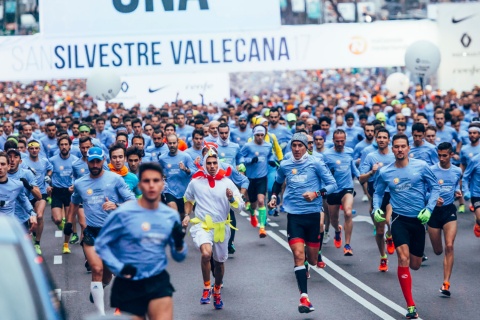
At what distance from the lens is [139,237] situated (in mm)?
8422

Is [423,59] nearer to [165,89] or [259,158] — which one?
[259,158]

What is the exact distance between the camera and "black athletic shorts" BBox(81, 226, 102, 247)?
1202 cm

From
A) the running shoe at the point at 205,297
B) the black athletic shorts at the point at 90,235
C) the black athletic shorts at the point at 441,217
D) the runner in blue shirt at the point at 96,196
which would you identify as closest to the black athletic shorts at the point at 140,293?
the runner in blue shirt at the point at 96,196

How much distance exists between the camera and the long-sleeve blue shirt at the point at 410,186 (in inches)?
484

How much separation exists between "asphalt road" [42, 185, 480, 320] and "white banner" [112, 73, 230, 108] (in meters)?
21.5

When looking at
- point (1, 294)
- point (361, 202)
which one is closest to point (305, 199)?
point (1, 294)

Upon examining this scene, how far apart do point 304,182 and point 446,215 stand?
74.1 inches

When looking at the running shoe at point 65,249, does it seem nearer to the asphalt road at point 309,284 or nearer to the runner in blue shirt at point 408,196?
the asphalt road at point 309,284

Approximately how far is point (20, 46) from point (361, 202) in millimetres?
10533

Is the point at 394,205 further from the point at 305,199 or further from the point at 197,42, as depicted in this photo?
the point at 197,42

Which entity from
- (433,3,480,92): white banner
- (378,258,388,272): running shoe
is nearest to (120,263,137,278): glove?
(378,258,388,272): running shoe

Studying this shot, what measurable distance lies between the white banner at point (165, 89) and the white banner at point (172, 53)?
9906 millimetres

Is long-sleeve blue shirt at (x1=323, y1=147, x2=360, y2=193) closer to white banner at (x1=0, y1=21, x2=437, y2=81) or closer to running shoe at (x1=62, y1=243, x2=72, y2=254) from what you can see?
running shoe at (x1=62, y1=243, x2=72, y2=254)

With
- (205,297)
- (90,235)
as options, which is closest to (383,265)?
(205,297)
